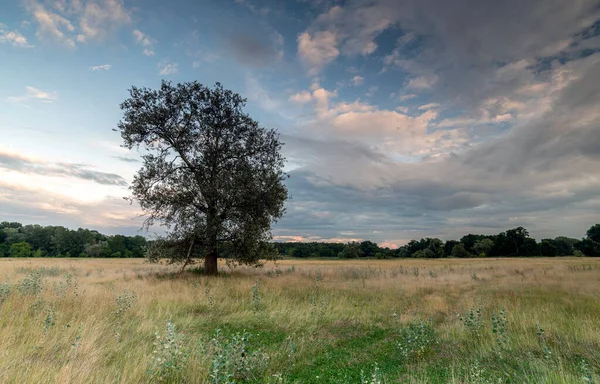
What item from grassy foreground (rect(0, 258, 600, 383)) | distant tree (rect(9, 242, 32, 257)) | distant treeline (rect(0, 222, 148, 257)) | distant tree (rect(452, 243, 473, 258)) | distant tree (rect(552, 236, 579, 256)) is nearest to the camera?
grassy foreground (rect(0, 258, 600, 383))

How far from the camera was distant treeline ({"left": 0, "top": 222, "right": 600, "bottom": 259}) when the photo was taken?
8875cm

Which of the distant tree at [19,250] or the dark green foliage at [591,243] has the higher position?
the dark green foliage at [591,243]

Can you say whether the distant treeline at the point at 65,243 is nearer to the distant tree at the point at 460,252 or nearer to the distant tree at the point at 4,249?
the distant tree at the point at 4,249

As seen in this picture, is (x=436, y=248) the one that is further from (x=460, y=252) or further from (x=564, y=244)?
(x=564, y=244)

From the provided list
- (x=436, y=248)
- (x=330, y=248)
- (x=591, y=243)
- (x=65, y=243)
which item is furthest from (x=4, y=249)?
(x=591, y=243)

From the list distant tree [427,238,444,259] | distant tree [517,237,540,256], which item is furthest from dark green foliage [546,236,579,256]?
distant tree [427,238,444,259]

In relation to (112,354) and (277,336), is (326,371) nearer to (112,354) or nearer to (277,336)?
(277,336)

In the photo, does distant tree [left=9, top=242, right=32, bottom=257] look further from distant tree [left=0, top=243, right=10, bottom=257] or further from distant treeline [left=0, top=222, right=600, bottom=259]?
distant tree [left=0, top=243, right=10, bottom=257]

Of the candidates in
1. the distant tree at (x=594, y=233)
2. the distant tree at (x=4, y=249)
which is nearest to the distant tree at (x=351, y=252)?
the distant tree at (x=594, y=233)

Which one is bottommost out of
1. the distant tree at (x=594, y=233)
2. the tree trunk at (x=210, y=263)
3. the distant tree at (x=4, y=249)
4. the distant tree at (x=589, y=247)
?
the distant tree at (x=4, y=249)

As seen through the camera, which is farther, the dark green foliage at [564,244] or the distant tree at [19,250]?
the dark green foliage at [564,244]

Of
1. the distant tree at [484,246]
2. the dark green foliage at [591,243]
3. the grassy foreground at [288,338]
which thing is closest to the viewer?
the grassy foreground at [288,338]

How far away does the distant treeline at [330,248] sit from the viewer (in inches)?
3494

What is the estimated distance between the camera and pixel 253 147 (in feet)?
69.9
